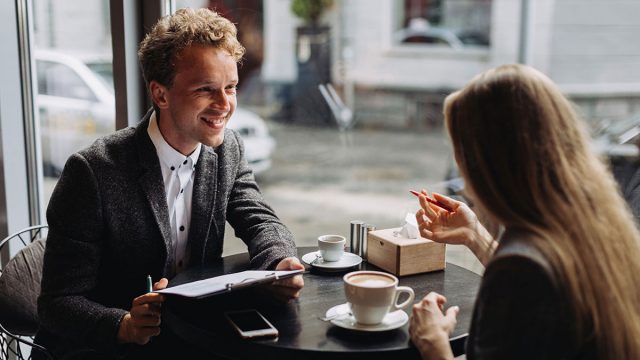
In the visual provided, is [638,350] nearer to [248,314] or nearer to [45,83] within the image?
[248,314]

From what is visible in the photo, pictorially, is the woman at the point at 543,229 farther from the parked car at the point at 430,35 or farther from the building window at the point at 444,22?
the parked car at the point at 430,35

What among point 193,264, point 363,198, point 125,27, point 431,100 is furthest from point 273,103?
point 193,264

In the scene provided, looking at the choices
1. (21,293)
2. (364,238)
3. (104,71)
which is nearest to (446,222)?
(364,238)

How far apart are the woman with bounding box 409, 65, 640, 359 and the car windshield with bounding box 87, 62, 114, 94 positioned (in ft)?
5.07

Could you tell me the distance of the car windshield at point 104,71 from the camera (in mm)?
2289

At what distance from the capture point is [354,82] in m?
7.69

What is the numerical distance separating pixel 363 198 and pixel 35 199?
3.39m

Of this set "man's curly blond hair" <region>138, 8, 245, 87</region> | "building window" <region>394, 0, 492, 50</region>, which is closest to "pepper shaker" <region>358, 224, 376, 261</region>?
"man's curly blond hair" <region>138, 8, 245, 87</region>

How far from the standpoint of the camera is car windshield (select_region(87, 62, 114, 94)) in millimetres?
2289

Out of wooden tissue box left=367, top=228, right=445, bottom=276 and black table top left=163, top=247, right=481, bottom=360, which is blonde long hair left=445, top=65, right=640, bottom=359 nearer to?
black table top left=163, top=247, right=481, bottom=360

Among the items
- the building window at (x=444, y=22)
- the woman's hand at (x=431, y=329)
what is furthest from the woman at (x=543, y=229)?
the building window at (x=444, y=22)

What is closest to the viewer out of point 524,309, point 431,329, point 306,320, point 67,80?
point 524,309

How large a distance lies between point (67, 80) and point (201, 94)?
4.94 ft

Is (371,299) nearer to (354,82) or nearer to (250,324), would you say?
(250,324)
